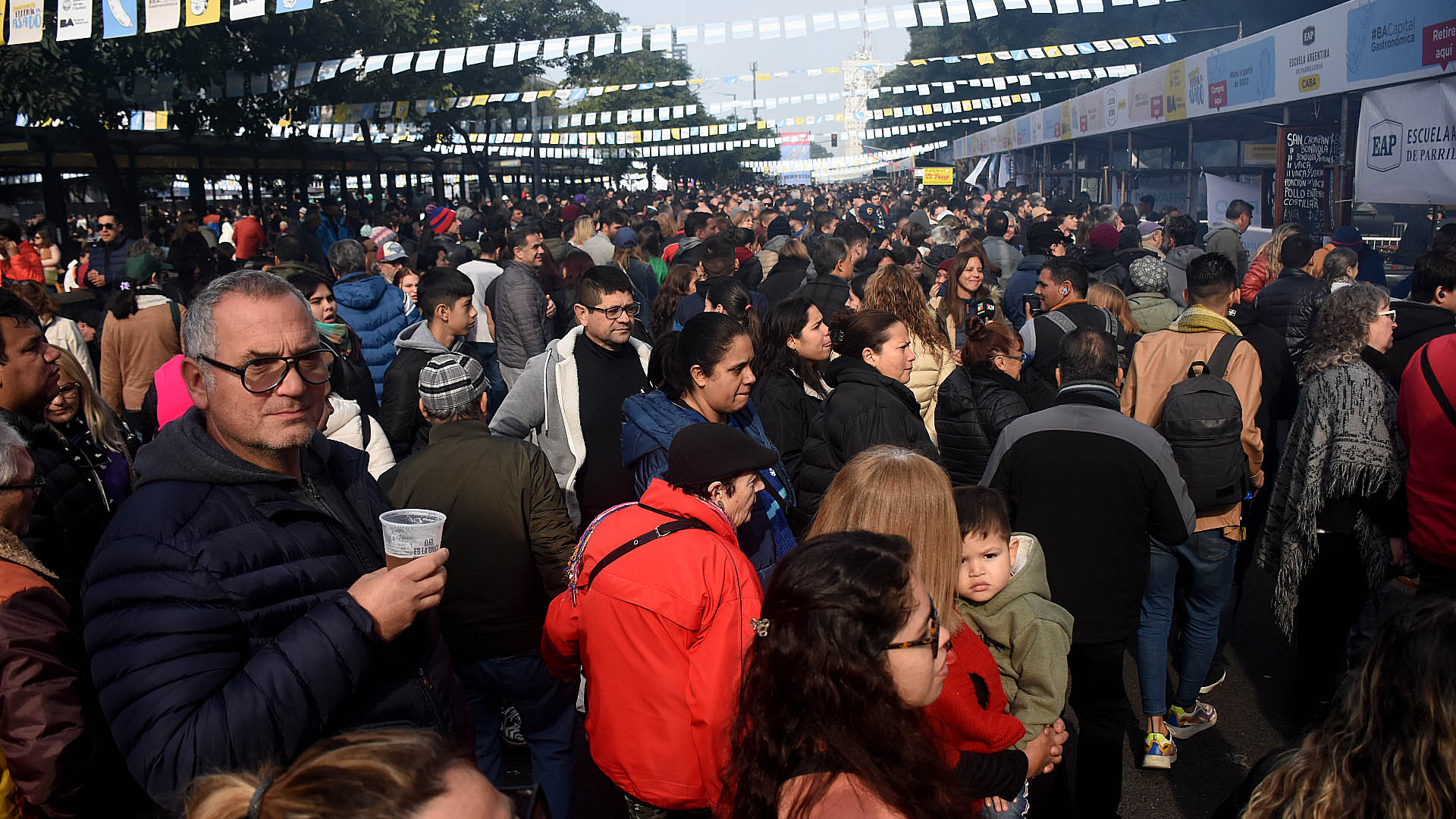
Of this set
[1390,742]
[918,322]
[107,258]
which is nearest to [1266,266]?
[918,322]

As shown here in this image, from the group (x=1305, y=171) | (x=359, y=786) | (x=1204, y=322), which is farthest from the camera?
(x=1305, y=171)

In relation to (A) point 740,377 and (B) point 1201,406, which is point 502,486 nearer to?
(A) point 740,377

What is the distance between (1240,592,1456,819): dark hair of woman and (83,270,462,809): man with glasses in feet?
5.34

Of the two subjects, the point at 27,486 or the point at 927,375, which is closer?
the point at 27,486

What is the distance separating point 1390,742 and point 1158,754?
9.59 ft

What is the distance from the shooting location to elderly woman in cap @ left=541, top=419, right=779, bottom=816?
8.02 feet

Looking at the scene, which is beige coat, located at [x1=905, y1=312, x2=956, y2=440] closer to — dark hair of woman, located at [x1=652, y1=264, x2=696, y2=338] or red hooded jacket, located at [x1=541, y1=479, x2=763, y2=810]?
dark hair of woman, located at [x1=652, y1=264, x2=696, y2=338]

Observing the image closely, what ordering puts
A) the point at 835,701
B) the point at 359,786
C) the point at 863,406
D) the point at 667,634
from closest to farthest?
the point at 359,786
the point at 835,701
the point at 667,634
the point at 863,406

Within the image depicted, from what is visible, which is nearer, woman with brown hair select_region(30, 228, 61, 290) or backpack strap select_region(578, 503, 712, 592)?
backpack strap select_region(578, 503, 712, 592)

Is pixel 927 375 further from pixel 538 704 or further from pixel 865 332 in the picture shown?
pixel 538 704

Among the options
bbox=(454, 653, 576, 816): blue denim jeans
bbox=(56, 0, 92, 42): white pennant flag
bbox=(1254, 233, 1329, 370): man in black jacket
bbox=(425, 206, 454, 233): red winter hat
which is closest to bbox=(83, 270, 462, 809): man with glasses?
bbox=(454, 653, 576, 816): blue denim jeans

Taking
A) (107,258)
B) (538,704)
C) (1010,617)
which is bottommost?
(538,704)

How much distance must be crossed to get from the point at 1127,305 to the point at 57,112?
14400 mm

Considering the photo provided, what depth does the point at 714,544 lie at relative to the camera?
253cm
